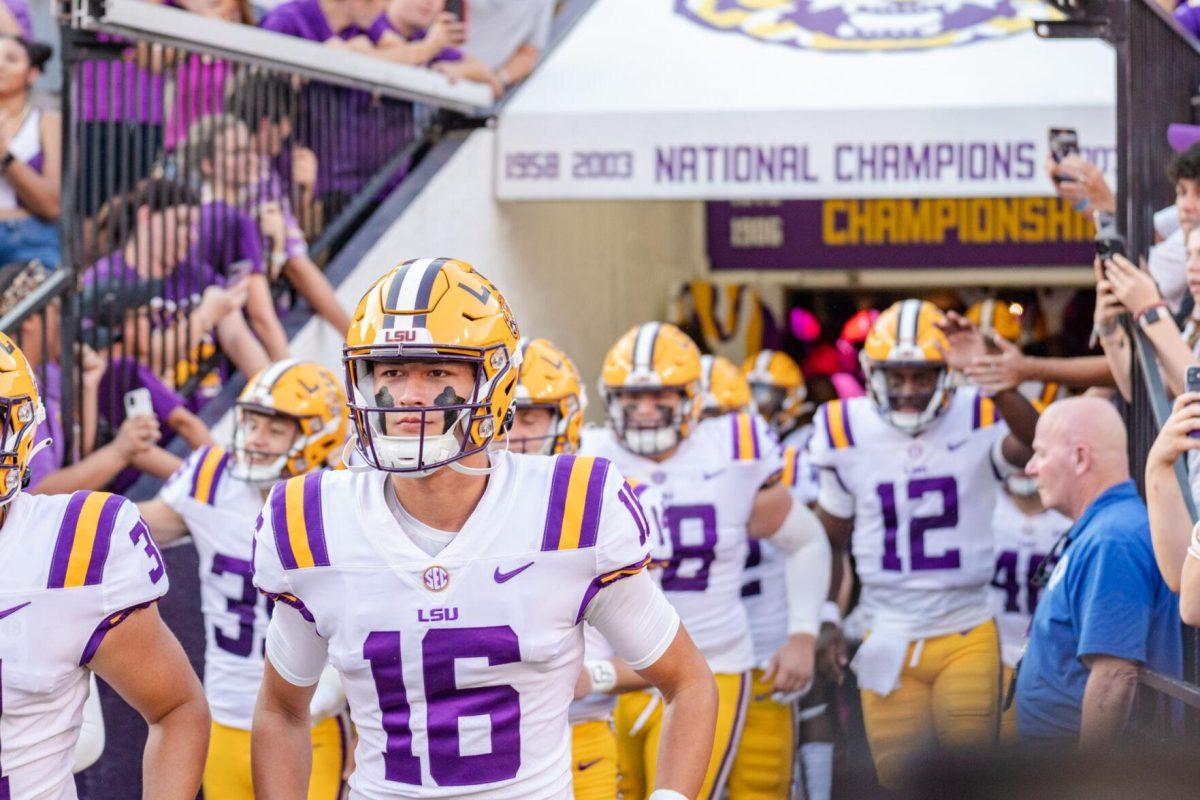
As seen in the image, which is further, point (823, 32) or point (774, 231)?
point (774, 231)

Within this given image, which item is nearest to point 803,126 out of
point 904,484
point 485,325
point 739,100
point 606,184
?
point 739,100

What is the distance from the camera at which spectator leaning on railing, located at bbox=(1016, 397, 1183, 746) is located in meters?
4.00

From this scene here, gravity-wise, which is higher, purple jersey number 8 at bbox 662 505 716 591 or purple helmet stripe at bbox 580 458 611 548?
purple helmet stripe at bbox 580 458 611 548

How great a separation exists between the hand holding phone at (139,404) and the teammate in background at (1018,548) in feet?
9.94

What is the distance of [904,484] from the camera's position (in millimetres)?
6086

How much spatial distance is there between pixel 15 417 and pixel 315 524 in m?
0.54

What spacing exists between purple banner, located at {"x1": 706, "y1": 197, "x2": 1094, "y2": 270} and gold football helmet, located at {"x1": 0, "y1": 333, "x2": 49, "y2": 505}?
8294mm

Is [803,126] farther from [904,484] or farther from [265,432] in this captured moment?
[265,432]

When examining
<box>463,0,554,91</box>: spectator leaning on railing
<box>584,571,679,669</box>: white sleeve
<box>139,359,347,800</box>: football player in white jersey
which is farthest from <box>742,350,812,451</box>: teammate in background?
<box>584,571,679,669</box>: white sleeve

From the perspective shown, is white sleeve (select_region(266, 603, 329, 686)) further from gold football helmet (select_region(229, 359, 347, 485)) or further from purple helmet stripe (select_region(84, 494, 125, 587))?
gold football helmet (select_region(229, 359, 347, 485))

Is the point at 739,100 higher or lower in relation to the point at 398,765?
higher

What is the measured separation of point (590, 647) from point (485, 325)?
1.99 meters

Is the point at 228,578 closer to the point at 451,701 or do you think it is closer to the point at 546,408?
the point at 546,408

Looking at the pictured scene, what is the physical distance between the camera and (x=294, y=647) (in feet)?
9.48
